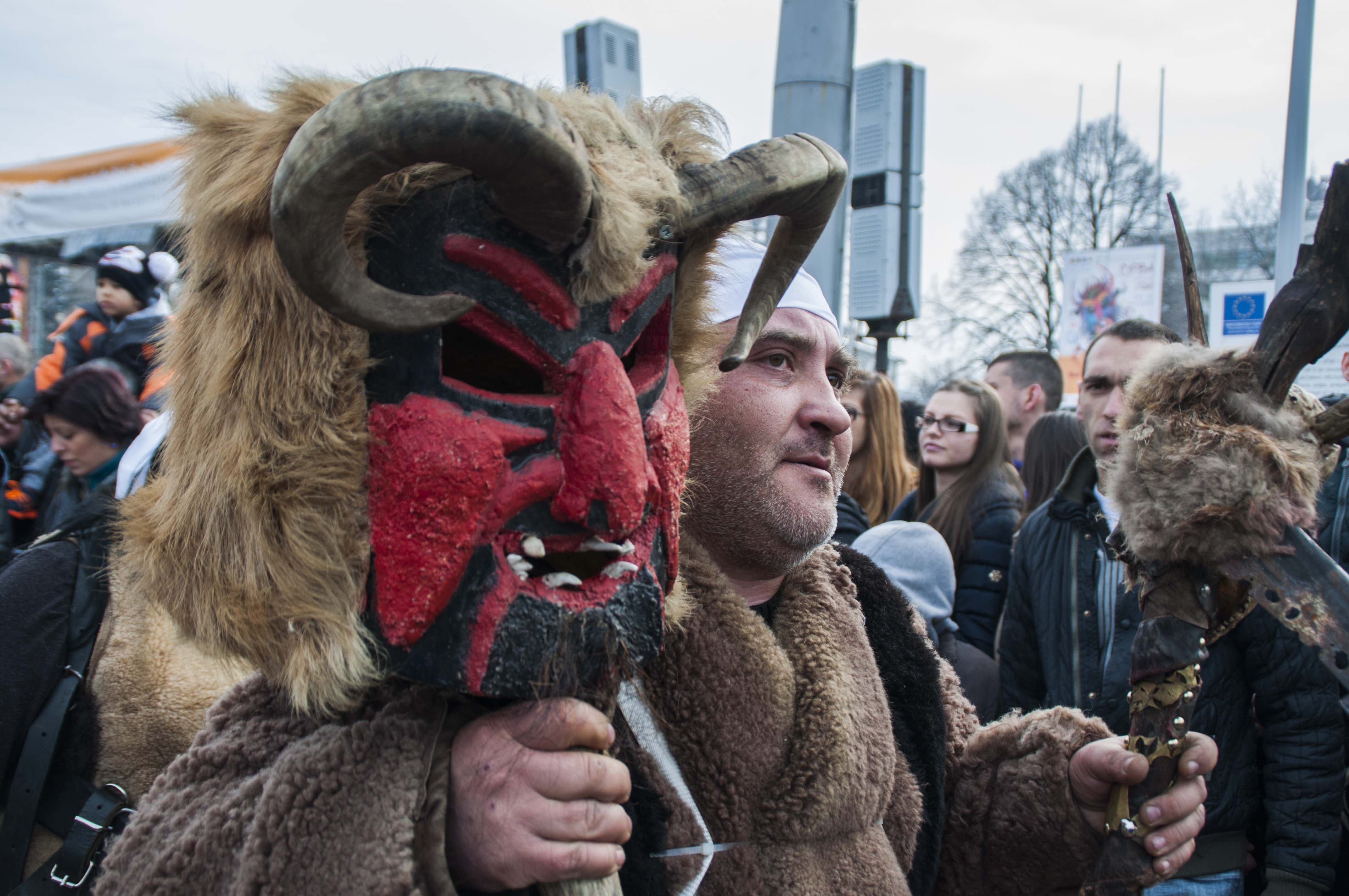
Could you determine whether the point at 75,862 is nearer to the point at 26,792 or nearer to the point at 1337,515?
the point at 26,792

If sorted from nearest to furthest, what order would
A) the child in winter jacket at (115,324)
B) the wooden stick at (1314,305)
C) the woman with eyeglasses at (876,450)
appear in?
the wooden stick at (1314,305) → the woman with eyeglasses at (876,450) → the child in winter jacket at (115,324)

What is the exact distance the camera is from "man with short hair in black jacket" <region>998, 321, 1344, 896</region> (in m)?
2.47

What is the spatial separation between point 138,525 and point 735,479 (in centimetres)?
101

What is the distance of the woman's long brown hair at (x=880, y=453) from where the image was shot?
443 cm


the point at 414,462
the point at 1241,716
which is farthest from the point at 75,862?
the point at 1241,716

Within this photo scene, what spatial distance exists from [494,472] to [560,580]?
15 centimetres

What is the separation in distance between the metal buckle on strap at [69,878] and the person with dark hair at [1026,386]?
15.1ft

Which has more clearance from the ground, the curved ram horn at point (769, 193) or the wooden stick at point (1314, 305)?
the curved ram horn at point (769, 193)

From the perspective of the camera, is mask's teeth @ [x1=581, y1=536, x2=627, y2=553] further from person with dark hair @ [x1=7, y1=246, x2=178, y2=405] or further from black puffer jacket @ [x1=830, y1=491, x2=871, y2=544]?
person with dark hair @ [x1=7, y1=246, x2=178, y2=405]

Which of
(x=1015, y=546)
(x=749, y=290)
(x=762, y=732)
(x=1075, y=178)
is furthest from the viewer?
(x=1075, y=178)

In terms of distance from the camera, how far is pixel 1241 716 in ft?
8.25

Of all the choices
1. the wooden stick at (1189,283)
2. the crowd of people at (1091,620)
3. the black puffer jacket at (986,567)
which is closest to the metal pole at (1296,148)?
the crowd of people at (1091,620)

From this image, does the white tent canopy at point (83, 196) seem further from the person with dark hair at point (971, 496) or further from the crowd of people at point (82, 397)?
the person with dark hair at point (971, 496)

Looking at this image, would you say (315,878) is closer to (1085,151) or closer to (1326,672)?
(1326,672)
